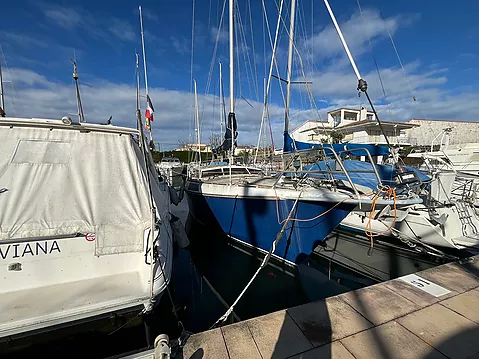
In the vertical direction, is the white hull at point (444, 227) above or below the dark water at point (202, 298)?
above

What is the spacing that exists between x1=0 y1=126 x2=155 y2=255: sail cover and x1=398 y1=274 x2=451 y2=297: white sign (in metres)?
3.67

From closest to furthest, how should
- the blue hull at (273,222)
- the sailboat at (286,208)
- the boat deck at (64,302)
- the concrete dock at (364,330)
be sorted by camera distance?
the concrete dock at (364,330)
the boat deck at (64,302)
the sailboat at (286,208)
the blue hull at (273,222)

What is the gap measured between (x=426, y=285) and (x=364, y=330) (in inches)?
57.5

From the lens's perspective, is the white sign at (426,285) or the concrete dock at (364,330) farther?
the white sign at (426,285)

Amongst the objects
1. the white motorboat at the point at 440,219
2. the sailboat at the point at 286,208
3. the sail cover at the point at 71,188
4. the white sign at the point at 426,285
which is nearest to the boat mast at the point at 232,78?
the sailboat at the point at 286,208

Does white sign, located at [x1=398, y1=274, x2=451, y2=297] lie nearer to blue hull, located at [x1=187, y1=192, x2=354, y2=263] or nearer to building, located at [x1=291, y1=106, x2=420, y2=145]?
blue hull, located at [x1=187, y1=192, x2=354, y2=263]

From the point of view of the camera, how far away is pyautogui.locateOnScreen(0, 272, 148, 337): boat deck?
2264 millimetres

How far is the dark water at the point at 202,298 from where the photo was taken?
3074mm

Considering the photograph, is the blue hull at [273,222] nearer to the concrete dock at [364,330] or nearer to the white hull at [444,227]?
the concrete dock at [364,330]

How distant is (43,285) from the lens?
2.75 meters

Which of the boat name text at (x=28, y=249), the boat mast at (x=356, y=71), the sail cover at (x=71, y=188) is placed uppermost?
the boat mast at (x=356, y=71)

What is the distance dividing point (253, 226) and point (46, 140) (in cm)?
431

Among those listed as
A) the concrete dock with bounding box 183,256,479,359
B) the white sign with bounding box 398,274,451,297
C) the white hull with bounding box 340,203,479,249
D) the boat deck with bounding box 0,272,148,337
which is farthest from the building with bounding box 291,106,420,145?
the boat deck with bounding box 0,272,148,337

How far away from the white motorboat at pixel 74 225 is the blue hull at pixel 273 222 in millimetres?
2665
